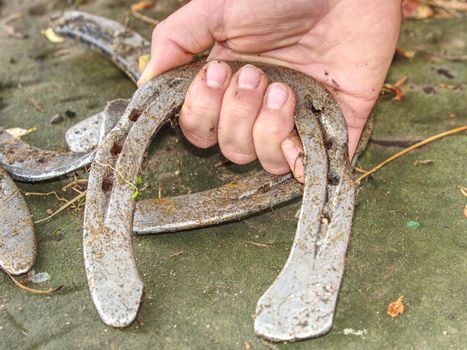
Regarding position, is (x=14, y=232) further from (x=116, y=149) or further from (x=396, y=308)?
(x=396, y=308)

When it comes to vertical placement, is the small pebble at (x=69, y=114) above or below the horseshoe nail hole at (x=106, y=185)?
below

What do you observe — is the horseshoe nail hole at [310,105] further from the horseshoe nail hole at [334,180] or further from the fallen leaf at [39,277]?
the fallen leaf at [39,277]

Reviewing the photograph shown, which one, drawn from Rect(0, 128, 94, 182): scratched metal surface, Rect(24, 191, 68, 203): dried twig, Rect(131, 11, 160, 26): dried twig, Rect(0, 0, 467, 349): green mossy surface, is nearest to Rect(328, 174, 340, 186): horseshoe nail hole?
Rect(0, 0, 467, 349): green mossy surface

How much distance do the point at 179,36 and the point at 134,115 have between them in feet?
0.87

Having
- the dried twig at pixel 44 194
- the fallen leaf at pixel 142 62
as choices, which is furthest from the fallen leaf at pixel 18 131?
the fallen leaf at pixel 142 62

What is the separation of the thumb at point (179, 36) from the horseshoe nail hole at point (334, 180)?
1.77 ft

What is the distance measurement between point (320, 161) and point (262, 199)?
0.19 meters

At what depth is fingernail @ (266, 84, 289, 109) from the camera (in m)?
A: 1.73

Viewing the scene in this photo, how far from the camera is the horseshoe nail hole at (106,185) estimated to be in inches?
66.6

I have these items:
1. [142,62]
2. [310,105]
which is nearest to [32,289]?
[310,105]

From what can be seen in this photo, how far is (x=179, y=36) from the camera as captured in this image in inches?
74.1

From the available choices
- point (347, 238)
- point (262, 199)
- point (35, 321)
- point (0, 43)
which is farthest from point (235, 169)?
point (0, 43)

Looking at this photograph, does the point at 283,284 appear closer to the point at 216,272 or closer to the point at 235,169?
the point at 216,272

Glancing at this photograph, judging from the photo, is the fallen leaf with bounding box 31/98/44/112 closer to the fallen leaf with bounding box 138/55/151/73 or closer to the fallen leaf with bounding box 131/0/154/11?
the fallen leaf with bounding box 138/55/151/73
